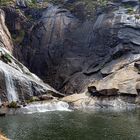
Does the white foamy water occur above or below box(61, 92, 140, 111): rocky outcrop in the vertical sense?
above

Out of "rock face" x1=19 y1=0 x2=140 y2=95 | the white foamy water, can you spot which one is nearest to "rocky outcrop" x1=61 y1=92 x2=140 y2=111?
the white foamy water

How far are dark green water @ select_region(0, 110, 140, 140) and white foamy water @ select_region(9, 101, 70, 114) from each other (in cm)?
364

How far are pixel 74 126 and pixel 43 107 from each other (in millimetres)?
18267

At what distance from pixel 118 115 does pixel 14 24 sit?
48974 mm

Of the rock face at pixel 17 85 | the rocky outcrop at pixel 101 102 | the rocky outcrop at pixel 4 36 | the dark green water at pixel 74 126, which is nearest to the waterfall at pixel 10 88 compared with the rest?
the rock face at pixel 17 85

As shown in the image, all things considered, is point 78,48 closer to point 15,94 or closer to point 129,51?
point 129,51

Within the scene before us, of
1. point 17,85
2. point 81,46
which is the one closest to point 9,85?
point 17,85

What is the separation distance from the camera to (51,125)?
178ft

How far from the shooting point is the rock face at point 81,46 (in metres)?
90.8

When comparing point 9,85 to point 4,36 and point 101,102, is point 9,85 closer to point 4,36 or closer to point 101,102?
point 101,102

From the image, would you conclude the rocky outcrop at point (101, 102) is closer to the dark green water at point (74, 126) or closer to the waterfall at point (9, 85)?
the dark green water at point (74, 126)

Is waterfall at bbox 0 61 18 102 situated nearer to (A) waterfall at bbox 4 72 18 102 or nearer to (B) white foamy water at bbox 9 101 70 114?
(A) waterfall at bbox 4 72 18 102

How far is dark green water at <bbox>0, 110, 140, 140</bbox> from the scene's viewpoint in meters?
46.7

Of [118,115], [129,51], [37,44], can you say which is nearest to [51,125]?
[118,115]
